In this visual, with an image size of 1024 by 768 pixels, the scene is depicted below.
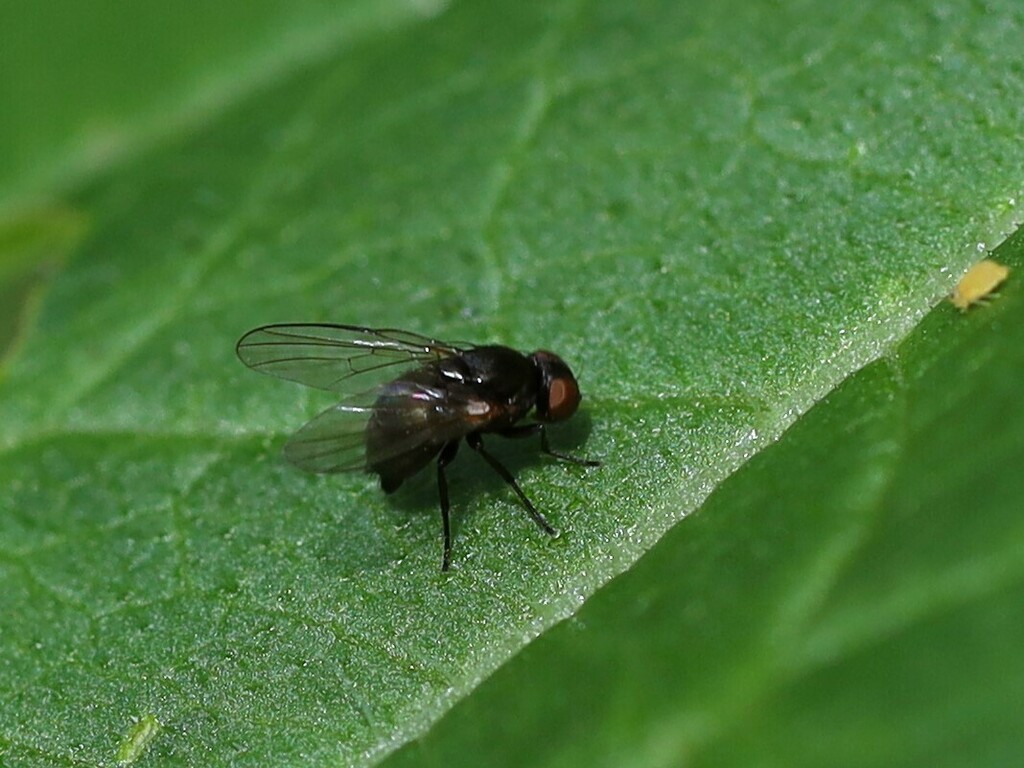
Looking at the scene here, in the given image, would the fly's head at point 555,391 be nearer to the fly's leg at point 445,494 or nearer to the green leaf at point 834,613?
the fly's leg at point 445,494

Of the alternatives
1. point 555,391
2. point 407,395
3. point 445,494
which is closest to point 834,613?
point 555,391

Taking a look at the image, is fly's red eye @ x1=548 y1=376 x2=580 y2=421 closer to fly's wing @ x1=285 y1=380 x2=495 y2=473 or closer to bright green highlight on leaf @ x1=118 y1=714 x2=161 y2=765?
fly's wing @ x1=285 y1=380 x2=495 y2=473

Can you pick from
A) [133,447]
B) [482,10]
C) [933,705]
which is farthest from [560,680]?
[482,10]

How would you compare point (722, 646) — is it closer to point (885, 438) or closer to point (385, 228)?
point (885, 438)

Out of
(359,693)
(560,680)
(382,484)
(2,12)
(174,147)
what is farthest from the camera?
(2,12)

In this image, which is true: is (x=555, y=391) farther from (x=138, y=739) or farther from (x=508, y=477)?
(x=138, y=739)
